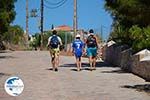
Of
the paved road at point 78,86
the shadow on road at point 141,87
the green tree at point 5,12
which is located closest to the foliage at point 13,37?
the green tree at point 5,12

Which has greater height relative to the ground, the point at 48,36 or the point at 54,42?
the point at 48,36

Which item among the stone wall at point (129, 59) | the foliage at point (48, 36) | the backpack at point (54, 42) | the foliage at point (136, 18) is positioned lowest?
the stone wall at point (129, 59)

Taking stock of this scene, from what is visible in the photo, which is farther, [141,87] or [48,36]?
[48,36]

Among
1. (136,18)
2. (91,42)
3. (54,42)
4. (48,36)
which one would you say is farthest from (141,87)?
(48,36)

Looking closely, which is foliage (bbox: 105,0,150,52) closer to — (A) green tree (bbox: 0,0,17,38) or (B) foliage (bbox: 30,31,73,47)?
(A) green tree (bbox: 0,0,17,38)

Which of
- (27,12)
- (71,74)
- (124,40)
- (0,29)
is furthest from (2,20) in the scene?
(27,12)

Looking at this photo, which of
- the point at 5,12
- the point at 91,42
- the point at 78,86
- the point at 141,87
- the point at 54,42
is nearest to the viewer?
the point at 141,87

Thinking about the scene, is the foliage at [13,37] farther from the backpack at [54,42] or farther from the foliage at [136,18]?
the backpack at [54,42]

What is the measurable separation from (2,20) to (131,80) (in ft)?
61.4

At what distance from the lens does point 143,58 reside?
19.5 m

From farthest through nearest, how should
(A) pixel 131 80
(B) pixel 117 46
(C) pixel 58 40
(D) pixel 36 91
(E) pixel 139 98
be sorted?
(B) pixel 117 46, (C) pixel 58 40, (A) pixel 131 80, (D) pixel 36 91, (E) pixel 139 98

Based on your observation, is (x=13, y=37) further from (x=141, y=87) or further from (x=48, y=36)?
(x=141, y=87)

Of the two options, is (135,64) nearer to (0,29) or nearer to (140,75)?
(140,75)

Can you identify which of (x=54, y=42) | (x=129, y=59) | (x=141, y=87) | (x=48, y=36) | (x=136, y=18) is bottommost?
(x=141, y=87)
